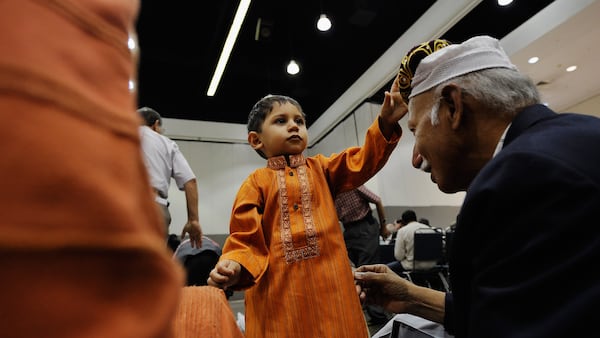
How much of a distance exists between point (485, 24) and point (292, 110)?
16.4 feet

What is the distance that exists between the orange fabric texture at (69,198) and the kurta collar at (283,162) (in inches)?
58.1

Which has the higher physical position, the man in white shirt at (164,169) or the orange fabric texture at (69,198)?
the man in white shirt at (164,169)

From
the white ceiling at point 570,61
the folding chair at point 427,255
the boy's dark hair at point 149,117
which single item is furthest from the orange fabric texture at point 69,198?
the folding chair at point 427,255

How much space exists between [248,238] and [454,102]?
90 cm

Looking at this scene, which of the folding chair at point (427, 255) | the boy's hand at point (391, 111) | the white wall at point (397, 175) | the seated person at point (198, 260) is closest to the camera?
the boy's hand at point (391, 111)

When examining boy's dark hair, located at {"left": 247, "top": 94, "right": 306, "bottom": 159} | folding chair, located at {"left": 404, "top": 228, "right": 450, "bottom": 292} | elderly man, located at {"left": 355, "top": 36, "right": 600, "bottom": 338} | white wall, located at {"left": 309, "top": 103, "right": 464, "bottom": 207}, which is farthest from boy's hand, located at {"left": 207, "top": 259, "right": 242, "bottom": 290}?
white wall, located at {"left": 309, "top": 103, "right": 464, "bottom": 207}

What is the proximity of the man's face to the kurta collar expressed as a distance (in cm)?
63

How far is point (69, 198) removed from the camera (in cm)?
17

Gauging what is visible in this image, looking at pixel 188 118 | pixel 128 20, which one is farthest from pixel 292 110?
pixel 188 118

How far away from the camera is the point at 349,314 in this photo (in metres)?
1.35

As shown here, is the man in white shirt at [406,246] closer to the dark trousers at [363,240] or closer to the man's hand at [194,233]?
the dark trousers at [363,240]

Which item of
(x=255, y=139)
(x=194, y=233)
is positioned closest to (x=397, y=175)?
(x=194, y=233)

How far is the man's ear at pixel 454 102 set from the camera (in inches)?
38.4

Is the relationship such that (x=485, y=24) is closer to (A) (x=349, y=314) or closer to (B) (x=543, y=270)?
(A) (x=349, y=314)
